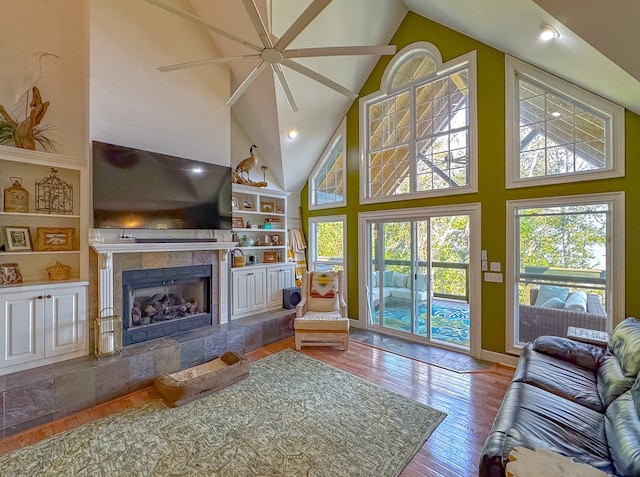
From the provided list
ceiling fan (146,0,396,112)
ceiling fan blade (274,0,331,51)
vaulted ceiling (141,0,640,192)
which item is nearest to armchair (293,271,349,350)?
vaulted ceiling (141,0,640,192)

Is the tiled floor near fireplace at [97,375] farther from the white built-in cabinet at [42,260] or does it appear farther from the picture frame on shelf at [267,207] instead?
the picture frame on shelf at [267,207]

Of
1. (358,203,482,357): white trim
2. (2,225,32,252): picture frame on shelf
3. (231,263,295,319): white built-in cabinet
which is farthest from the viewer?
(231,263,295,319): white built-in cabinet

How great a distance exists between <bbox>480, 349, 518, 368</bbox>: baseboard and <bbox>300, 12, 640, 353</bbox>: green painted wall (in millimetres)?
58

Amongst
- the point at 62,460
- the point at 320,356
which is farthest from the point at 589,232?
the point at 62,460

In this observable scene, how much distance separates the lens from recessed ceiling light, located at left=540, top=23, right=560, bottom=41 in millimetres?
2518

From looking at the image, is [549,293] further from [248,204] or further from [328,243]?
[248,204]

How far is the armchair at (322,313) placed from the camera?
3986 millimetres

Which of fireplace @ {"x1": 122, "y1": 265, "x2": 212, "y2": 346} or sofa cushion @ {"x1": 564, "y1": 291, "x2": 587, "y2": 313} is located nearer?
sofa cushion @ {"x1": 564, "y1": 291, "x2": 587, "y2": 313}

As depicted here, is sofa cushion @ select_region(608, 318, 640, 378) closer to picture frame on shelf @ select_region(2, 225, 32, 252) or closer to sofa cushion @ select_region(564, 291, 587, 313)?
sofa cushion @ select_region(564, 291, 587, 313)

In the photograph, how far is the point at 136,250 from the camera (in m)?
3.34

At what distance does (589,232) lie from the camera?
3133 millimetres

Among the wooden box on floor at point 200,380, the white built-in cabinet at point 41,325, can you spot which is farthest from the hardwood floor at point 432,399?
the white built-in cabinet at point 41,325

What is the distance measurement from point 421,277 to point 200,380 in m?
3.23

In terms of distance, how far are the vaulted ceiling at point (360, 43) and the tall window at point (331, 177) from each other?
0.16 meters
